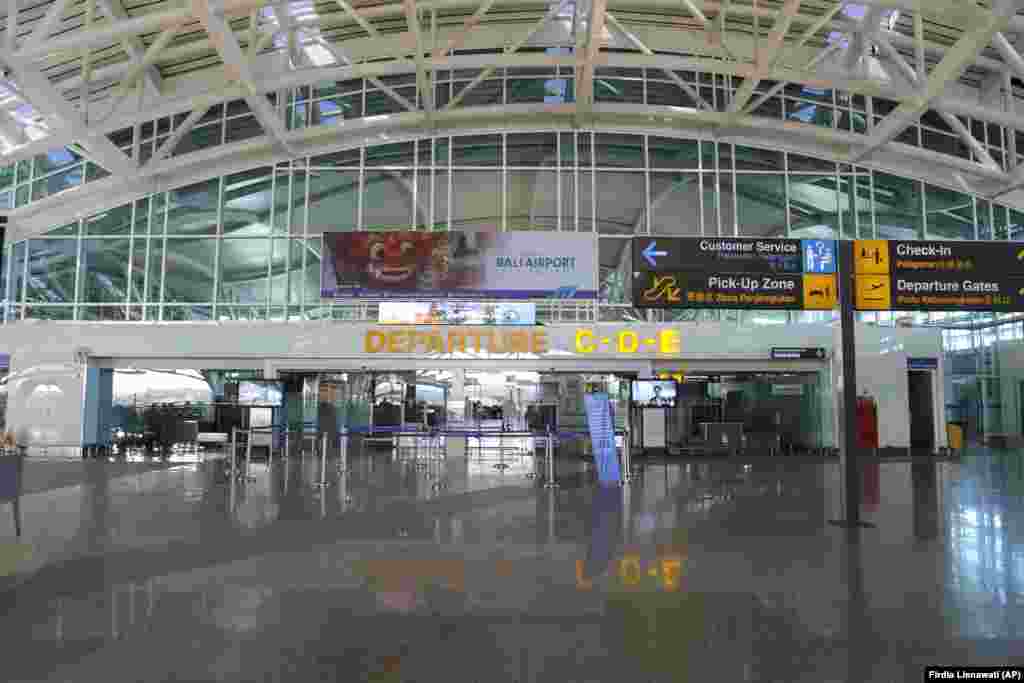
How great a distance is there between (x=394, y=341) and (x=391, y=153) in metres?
6.09

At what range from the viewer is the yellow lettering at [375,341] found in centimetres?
2155

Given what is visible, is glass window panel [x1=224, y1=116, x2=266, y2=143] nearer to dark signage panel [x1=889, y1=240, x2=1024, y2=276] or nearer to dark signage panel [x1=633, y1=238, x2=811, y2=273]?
dark signage panel [x1=633, y1=238, x2=811, y2=273]

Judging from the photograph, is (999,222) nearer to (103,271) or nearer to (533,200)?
(533,200)

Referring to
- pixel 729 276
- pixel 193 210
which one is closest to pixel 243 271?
pixel 193 210

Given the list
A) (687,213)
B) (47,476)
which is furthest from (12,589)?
(687,213)

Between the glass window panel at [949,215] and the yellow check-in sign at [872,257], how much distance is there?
10562 millimetres

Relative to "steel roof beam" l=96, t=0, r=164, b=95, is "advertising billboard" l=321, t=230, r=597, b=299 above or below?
Result: below

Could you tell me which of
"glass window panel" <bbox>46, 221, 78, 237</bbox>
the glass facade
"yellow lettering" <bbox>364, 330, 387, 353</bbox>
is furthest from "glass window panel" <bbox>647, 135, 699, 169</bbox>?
"glass window panel" <bbox>46, 221, 78, 237</bbox>

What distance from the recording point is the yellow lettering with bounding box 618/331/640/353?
71.0 feet

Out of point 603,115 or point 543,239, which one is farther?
point 603,115

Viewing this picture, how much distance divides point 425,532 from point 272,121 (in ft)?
51.7

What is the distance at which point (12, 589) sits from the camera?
5883 millimetres

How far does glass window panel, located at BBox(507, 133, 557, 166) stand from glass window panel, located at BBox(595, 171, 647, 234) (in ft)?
5.42

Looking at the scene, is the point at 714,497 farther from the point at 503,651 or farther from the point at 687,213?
the point at 687,213
